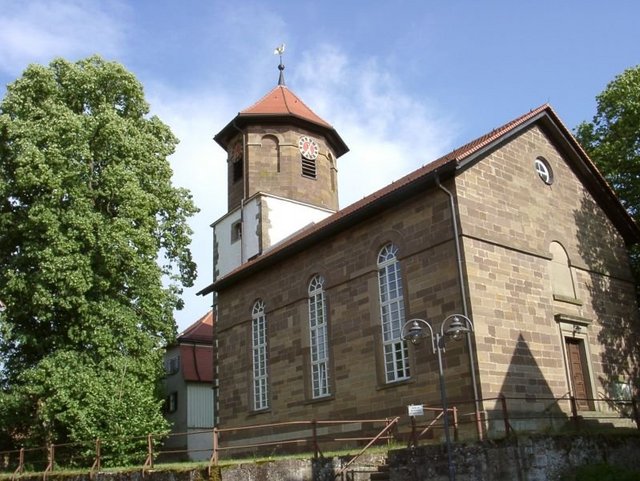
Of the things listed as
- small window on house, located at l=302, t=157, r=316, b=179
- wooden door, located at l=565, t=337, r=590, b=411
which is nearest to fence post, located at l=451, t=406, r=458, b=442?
wooden door, located at l=565, t=337, r=590, b=411

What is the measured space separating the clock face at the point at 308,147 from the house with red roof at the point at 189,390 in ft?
30.7

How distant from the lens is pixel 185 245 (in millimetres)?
26125

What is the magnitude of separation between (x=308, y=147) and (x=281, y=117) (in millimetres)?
1669

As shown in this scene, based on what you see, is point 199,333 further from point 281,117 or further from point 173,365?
point 281,117

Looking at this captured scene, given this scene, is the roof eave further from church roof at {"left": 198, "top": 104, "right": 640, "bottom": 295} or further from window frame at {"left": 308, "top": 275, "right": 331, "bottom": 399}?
window frame at {"left": 308, "top": 275, "right": 331, "bottom": 399}

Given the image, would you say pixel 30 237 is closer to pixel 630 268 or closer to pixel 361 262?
pixel 361 262

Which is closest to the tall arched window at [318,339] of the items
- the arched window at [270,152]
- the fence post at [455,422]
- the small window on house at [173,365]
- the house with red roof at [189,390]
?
the fence post at [455,422]

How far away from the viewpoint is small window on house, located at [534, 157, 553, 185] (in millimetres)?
19062

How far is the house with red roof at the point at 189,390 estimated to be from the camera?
1255 inches

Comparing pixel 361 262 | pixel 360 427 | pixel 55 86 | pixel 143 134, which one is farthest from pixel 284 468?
pixel 55 86

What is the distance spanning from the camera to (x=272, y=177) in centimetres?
2820

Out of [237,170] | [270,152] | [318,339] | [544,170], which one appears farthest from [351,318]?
[237,170]

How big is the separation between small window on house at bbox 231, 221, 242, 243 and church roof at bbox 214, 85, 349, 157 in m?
4.23

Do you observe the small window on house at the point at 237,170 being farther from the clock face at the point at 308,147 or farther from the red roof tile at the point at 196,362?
the red roof tile at the point at 196,362
